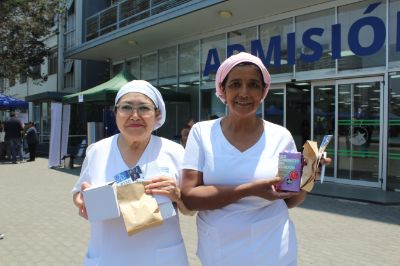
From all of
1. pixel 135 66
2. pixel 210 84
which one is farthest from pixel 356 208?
pixel 135 66

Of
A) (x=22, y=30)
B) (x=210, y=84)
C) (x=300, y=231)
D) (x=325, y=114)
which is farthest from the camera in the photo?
(x=22, y=30)

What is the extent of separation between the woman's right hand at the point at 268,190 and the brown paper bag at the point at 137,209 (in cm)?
44

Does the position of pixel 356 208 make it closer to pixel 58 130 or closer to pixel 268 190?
pixel 268 190

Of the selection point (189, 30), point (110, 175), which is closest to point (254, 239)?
point (110, 175)

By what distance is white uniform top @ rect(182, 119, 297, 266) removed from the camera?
81.5 inches

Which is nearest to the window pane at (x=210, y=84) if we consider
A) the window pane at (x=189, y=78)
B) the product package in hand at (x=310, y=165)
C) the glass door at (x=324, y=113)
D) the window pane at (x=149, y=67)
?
the window pane at (x=189, y=78)

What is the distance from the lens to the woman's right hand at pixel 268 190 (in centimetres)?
203

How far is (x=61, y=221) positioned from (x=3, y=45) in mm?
16488

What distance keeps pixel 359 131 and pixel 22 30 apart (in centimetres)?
1599

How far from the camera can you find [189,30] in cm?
1473

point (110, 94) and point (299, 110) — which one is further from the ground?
point (110, 94)

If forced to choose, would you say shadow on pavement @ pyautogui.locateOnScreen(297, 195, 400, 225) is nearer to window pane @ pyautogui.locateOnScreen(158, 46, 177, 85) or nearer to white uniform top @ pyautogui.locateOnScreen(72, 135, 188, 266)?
white uniform top @ pyautogui.locateOnScreen(72, 135, 188, 266)

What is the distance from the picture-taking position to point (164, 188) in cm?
212

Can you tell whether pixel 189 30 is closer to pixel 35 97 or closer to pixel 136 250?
pixel 35 97
